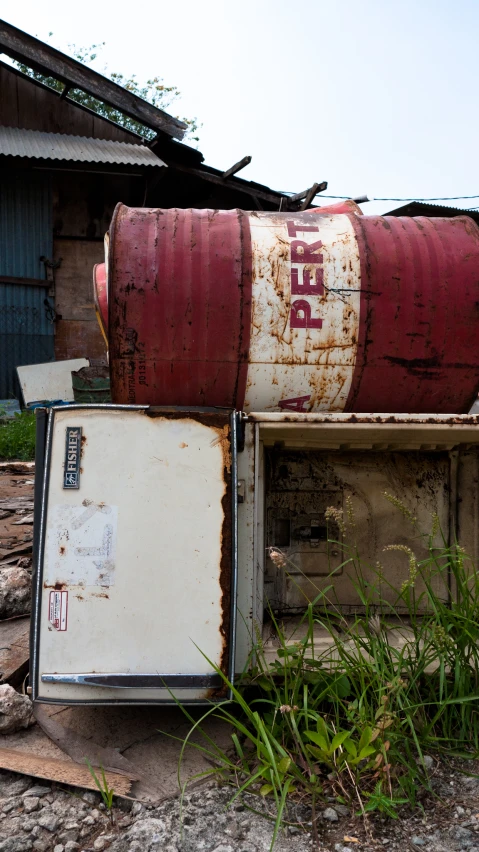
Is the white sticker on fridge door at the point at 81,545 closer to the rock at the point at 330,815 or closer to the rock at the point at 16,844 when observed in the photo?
the rock at the point at 16,844

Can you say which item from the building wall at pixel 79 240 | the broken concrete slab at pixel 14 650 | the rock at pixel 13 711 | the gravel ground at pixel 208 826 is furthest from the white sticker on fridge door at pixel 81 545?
the building wall at pixel 79 240

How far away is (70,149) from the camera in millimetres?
9438

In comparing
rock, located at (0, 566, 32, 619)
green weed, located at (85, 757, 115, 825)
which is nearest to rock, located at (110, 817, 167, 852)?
green weed, located at (85, 757, 115, 825)

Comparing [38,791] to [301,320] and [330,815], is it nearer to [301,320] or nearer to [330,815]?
[330,815]

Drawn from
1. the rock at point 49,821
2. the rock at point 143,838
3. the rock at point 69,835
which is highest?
the rock at point 143,838

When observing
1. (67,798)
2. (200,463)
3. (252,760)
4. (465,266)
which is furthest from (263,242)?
(67,798)

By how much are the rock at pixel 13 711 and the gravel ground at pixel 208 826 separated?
324 millimetres

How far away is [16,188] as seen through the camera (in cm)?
965

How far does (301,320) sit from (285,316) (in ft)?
→ 0.22

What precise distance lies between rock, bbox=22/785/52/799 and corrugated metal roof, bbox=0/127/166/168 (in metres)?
8.20

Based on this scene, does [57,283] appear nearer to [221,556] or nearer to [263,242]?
[263,242]

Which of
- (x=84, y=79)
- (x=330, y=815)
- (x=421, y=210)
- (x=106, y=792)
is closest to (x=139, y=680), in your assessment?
(x=106, y=792)

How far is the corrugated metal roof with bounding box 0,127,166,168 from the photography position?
888 cm

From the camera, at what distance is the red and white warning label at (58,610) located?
7.29 feet
